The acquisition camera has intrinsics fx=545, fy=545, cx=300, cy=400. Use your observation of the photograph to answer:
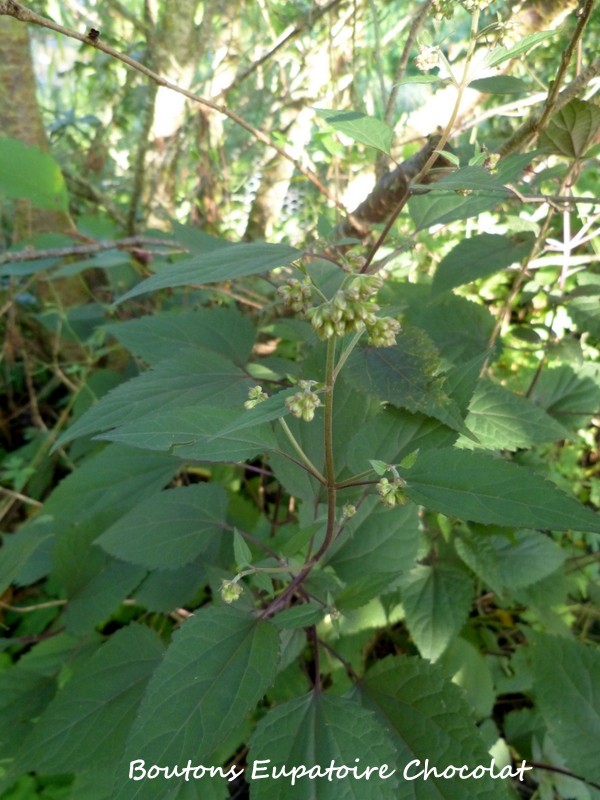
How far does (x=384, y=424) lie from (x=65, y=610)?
0.64 m

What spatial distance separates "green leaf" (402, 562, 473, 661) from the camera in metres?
0.88

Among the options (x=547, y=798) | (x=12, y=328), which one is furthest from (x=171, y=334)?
(x=547, y=798)

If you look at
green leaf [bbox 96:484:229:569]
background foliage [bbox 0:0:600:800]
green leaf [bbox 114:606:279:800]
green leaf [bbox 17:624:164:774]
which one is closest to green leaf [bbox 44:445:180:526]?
background foliage [bbox 0:0:600:800]

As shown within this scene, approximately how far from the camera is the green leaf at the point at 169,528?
77cm

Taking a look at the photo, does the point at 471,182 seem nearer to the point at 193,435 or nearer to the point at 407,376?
the point at 407,376

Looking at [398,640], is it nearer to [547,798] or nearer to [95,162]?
[547,798]

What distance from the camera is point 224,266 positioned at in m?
0.50

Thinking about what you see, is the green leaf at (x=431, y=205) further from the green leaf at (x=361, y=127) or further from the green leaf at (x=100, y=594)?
the green leaf at (x=100, y=594)

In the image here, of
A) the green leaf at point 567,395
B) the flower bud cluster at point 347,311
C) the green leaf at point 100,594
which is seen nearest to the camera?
the flower bud cluster at point 347,311

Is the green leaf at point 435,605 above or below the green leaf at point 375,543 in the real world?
below

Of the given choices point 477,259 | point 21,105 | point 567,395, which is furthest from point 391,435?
point 21,105

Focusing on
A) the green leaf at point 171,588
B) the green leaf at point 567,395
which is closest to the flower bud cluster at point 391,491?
the green leaf at point 171,588

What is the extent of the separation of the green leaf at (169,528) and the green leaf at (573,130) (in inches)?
28.6

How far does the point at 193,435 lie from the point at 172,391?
0.24 metres
